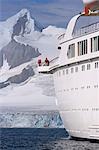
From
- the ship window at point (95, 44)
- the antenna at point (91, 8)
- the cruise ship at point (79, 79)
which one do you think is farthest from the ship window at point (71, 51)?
the ship window at point (95, 44)

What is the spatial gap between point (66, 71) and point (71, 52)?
151cm

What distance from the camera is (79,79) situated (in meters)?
52.7

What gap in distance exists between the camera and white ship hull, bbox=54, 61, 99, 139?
1977 inches

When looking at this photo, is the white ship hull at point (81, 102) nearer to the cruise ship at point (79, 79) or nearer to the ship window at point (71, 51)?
the cruise ship at point (79, 79)

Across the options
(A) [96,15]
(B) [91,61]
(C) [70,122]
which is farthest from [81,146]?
(A) [96,15]

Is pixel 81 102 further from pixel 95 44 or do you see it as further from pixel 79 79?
pixel 95 44

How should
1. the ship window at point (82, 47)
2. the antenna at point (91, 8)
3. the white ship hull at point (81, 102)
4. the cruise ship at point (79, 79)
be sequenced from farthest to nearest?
the antenna at point (91, 8) < the ship window at point (82, 47) < the cruise ship at point (79, 79) < the white ship hull at point (81, 102)

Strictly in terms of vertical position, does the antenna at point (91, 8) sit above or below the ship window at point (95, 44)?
above

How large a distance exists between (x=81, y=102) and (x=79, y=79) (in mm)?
1678

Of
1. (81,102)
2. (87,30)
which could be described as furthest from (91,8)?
(81,102)

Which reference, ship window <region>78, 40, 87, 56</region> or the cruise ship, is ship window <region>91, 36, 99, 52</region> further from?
ship window <region>78, 40, 87, 56</region>

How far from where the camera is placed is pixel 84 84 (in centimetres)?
5159

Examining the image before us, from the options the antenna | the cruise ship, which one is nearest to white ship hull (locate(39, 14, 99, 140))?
the cruise ship

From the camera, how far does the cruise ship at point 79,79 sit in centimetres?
5044
